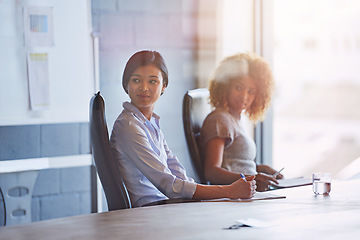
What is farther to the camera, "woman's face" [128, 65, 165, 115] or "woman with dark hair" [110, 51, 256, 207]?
"woman's face" [128, 65, 165, 115]

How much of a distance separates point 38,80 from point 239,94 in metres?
0.91

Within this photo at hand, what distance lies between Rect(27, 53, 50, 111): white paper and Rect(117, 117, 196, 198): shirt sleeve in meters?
0.78

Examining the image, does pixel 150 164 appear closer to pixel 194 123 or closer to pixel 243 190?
pixel 243 190

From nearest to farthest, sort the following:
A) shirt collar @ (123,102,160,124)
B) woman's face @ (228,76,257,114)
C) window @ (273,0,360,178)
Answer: shirt collar @ (123,102,160,124) < woman's face @ (228,76,257,114) < window @ (273,0,360,178)

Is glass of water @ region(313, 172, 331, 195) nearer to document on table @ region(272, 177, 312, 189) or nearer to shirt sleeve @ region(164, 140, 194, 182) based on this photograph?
document on table @ region(272, 177, 312, 189)

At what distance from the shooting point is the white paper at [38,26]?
6.88 ft

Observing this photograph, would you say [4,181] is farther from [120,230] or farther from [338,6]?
[338,6]

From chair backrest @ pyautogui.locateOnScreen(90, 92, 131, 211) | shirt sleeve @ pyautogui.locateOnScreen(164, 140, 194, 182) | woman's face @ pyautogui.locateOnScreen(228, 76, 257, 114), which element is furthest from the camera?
woman's face @ pyautogui.locateOnScreen(228, 76, 257, 114)

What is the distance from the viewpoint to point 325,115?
338 centimetres

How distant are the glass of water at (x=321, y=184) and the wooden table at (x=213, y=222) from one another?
0.10 meters

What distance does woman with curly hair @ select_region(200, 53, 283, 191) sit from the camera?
1848mm

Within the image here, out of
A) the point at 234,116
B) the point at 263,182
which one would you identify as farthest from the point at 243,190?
the point at 234,116

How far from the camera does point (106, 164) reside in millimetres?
1365

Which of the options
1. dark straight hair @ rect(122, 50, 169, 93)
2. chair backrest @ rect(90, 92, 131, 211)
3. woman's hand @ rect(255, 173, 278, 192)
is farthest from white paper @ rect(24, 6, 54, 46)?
woman's hand @ rect(255, 173, 278, 192)
